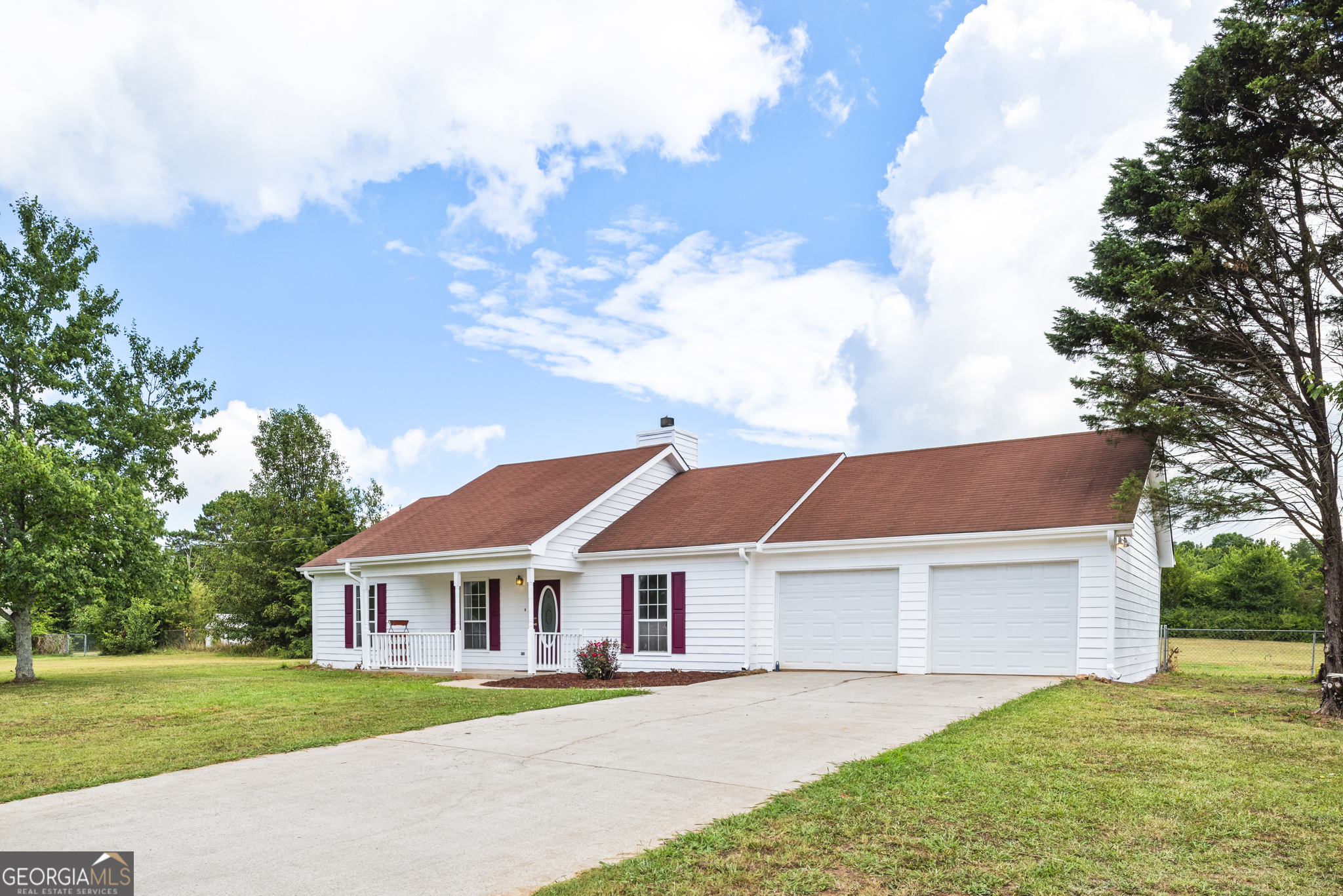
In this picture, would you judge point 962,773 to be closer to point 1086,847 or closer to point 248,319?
point 1086,847

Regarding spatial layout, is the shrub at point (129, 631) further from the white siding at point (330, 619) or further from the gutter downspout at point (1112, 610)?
the gutter downspout at point (1112, 610)

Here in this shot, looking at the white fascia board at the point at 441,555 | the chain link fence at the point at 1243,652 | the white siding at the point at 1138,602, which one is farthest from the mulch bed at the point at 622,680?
the chain link fence at the point at 1243,652

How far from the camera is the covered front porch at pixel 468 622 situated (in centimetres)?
1931

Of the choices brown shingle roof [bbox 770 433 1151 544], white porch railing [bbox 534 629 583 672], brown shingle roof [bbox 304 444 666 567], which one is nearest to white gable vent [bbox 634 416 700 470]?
brown shingle roof [bbox 304 444 666 567]

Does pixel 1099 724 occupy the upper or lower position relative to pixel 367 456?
lower

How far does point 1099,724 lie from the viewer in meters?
9.25

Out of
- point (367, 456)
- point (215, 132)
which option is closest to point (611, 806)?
point (215, 132)

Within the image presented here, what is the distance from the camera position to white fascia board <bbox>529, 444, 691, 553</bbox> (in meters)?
18.5

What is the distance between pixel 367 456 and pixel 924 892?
4398 cm

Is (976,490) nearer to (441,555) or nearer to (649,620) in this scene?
(649,620)

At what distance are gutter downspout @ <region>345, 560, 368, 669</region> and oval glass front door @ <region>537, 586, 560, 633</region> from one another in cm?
443

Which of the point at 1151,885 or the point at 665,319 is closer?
the point at 1151,885

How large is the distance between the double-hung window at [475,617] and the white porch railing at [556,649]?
1844mm

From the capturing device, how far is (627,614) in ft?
61.7
